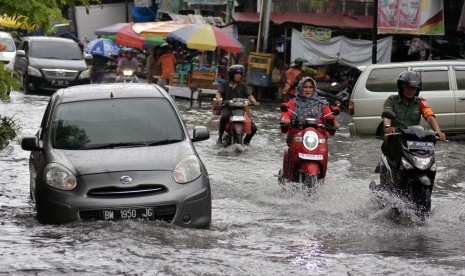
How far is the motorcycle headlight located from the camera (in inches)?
382

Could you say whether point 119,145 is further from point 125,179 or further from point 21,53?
point 21,53

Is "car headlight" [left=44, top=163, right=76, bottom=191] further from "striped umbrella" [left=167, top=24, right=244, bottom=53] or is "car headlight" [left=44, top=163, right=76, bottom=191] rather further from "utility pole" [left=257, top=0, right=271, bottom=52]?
"utility pole" [left=257, top=0, right=271, bottom=52]

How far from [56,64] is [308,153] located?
1940cm

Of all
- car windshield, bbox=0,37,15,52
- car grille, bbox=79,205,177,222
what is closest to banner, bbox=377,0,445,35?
car windshield, bbox=0,37,15,52

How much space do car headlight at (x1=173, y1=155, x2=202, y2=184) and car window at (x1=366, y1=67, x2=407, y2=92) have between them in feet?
35.6

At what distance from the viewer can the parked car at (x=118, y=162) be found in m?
8.84

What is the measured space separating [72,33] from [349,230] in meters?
41.0

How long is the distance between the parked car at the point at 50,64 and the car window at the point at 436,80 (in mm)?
13214

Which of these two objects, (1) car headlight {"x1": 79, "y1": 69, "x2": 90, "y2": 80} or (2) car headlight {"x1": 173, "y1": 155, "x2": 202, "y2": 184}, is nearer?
(2) car headlight {"x1": 173, "y1": 155, "x2": 202, "y2": 184}

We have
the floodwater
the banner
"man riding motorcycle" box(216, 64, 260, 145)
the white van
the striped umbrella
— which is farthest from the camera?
the white van

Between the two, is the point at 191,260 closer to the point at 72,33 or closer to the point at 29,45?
the point at 29,45

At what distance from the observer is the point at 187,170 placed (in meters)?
9.19

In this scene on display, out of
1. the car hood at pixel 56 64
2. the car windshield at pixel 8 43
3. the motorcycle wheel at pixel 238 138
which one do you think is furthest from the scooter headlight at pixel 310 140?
the car windshield at pixel 8 43

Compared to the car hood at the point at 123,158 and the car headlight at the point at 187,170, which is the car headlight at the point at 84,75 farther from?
the car headlight at the point at 187,170
